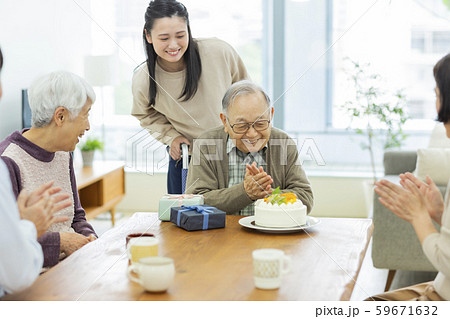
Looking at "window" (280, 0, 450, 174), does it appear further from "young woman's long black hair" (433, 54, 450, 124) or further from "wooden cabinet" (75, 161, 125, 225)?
"wooden cabinet" (75, 161, 125, 225)

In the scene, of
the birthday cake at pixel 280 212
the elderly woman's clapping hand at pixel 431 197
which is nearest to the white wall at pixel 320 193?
the birthday cake at pixel 280 212

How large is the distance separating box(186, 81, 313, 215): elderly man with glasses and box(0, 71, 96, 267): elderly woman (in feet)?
1.18

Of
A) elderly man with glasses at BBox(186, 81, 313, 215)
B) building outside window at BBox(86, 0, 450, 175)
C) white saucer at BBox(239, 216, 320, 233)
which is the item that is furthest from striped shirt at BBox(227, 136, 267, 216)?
white saucer at BBox(239, 216, 320, 233)

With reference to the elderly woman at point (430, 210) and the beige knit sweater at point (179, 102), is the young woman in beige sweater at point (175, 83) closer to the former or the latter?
the beige knit sweater at point (179, 102)

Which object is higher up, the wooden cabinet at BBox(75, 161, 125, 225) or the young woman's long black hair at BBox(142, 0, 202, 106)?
the young woman's long black hair at BBox(142, 0, 202, 106)

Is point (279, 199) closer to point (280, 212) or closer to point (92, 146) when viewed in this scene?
point (280, 212)

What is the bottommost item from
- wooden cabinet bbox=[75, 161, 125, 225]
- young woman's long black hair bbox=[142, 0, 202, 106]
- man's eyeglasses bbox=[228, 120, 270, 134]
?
wooden cabinet bbox=[75, 161, 125, 225]

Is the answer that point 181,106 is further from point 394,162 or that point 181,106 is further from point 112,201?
point 394,162

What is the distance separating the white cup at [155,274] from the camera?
32.2 inches

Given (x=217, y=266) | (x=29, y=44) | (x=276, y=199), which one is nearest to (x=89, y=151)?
(x=29, y=44)

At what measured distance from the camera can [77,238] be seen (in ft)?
3.92

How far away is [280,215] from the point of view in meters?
1.18

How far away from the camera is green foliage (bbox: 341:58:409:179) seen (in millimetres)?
1529

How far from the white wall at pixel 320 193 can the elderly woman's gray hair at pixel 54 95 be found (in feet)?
0.99
